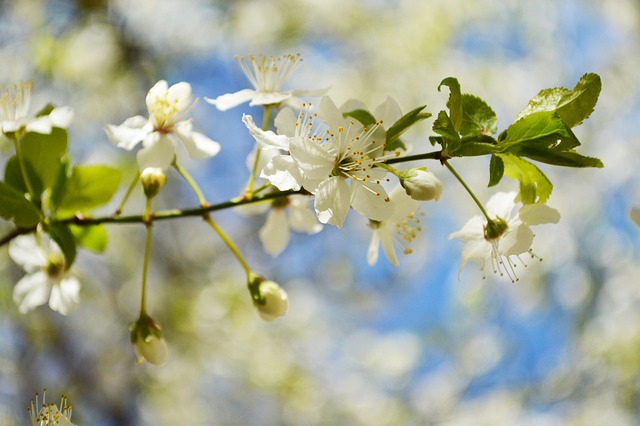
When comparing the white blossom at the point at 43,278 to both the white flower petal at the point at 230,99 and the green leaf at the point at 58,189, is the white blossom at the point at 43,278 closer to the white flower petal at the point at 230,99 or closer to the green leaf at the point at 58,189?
the green leaf at the point at 58,189

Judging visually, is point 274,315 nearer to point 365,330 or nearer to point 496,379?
point 496,379

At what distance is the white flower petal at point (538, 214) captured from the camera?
2.18ft

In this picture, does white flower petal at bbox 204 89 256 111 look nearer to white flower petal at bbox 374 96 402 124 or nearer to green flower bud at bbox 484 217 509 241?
white flower petal at bbox 374 96 402 124

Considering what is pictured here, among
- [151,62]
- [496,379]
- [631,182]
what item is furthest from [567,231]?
[151,62]

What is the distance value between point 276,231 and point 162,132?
0.23 m

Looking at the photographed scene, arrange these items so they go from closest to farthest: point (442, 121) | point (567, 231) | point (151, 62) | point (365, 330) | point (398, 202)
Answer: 1. point (442, 121)
2. point (398, 202)
3. point (151, 62)
4. point (567, 231)
5. point (365, 330)

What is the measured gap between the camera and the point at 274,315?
822 millimetres

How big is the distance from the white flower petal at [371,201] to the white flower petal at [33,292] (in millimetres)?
469

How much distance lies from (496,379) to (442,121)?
10.5 feet

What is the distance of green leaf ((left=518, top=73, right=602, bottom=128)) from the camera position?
0.63 m

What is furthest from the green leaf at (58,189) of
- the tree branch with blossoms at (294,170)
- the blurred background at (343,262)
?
the blurred background at (343,262)

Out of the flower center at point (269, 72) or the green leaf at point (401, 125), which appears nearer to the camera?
the green leaf at point (401, 125)

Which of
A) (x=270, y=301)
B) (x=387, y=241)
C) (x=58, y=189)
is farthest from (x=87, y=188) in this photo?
(x=387, y=241)

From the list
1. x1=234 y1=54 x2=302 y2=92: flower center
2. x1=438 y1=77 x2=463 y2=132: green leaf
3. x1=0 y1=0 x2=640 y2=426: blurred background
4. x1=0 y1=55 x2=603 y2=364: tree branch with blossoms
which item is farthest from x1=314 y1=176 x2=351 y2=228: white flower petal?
x1=0 y1=0 x2=640 y2=426: blurred background
